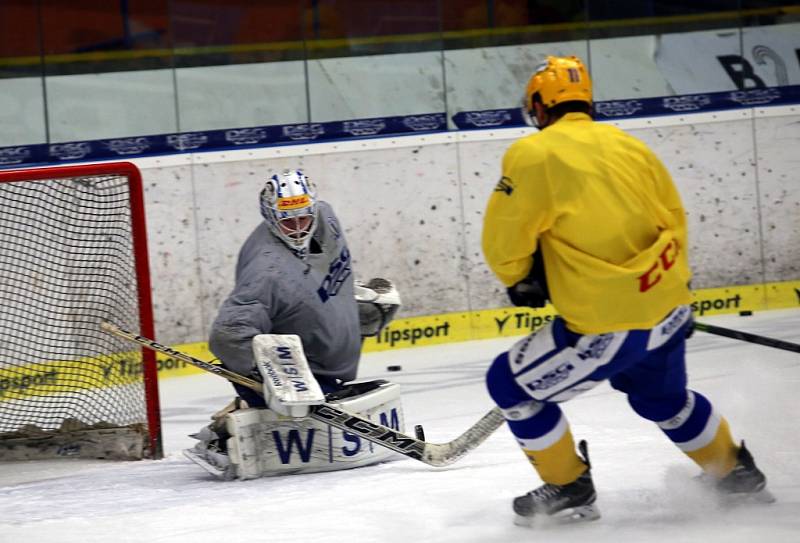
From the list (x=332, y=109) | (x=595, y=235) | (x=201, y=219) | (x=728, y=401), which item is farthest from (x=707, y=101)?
(x=595, y=235)

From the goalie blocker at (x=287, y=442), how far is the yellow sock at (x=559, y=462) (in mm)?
1083

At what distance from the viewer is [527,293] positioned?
3.18 m

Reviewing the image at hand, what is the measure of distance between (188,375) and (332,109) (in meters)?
1.70

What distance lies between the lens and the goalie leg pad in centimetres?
426

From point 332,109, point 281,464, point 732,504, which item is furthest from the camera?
point 332,109

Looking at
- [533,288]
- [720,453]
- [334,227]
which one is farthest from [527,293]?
[334,227]

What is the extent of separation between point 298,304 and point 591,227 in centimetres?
159

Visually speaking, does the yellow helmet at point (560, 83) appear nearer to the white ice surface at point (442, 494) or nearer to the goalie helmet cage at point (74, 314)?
the white ice surface at point (442, 494)

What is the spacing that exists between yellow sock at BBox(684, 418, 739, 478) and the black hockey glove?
0.57 m

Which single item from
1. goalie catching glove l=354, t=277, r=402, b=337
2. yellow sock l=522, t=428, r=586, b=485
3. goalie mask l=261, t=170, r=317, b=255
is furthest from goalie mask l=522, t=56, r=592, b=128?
goalie catching glove l=354, t=277, r=402, b=337

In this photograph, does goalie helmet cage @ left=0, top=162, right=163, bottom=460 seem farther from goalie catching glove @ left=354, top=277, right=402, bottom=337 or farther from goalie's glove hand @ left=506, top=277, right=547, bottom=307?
goalie's glove hand @ left=506, top=277, right=547, bottom=307

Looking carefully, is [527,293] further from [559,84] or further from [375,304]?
[375,304]

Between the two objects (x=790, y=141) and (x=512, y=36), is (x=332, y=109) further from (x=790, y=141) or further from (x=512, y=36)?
(x=790, y=141)

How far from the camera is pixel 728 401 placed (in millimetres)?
4465
